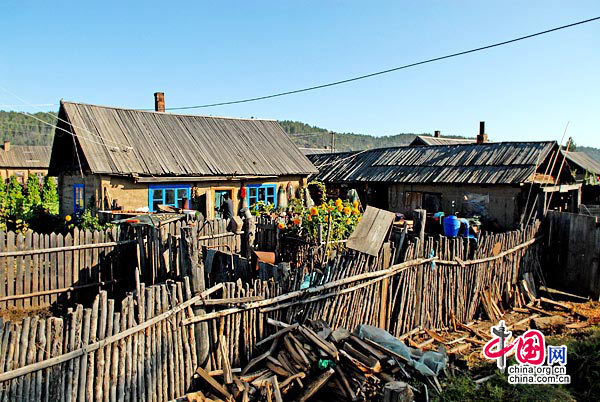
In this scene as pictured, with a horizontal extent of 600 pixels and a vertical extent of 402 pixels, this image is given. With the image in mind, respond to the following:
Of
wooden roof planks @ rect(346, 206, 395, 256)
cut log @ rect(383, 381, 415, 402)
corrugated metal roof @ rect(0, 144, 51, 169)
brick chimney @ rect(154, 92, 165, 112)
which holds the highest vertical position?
brick chimney @ rect(154, 92, 165, 112)

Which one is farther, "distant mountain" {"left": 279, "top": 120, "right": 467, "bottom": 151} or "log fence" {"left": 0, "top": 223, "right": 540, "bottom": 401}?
"distant mountain" {"left": 279, "top": 120, "right": 467, "bottom": 151}

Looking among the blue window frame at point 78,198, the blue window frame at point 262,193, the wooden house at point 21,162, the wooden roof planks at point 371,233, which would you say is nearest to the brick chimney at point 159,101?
the blue window frame at point 78,198

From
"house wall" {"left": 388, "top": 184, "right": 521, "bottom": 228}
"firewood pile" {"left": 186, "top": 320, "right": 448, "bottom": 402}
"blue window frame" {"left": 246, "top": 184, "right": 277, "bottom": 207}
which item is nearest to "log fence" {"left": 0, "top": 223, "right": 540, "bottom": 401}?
"firewood pile" {"left": 186, "top": 320, "right": 448, "bottom": 402}

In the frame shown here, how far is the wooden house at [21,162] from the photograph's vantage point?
154 ft

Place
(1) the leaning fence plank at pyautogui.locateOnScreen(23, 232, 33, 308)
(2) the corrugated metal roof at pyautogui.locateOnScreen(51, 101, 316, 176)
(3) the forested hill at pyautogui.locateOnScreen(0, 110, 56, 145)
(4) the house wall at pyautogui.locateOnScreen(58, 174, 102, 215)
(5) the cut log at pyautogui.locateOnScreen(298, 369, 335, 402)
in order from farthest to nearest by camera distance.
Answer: (3) the forested hill at pyautogui.locateOnScreen(0, 110, 56, 145), (2) the corrugated metal roof at pyautogui.locateOnScreen(51, 101, 316, 176), (4) the house wall at pyautogui.locateOnScreen(58, 174, 102, 215), (1) the leaning fence plank at pyautogui.locateOnScreen(23, 232, 33, 308), (5) the cut log at pyautogui.locateOnScreen(298, 369, 335, 402)

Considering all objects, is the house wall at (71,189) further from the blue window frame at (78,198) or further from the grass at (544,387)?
the grass at (544,387)

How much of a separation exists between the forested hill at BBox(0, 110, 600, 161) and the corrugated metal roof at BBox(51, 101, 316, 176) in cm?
5651

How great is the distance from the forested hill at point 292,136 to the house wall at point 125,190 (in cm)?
6050

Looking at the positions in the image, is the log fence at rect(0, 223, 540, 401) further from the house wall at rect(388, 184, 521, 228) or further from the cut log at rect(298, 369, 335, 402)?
the house wall at rect(388, 184, 521, 228)

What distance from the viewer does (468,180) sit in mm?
16859

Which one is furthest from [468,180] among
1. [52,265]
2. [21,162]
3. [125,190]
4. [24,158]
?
[24,158]

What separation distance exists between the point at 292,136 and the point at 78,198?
73713mm

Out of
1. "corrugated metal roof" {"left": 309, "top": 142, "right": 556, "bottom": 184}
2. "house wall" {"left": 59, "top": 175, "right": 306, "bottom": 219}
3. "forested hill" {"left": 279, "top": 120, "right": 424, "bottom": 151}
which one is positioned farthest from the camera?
"forested hill" {"left": 279, "top": 120, "right": 424, "bottom": 151}

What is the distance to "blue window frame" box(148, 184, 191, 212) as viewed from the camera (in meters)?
16.2
